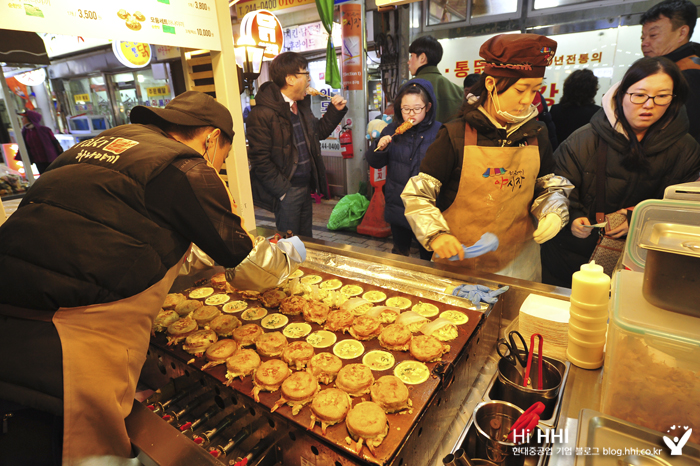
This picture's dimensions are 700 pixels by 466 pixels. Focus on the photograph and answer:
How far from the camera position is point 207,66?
3.23 meters

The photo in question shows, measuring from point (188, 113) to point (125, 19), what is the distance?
127cm

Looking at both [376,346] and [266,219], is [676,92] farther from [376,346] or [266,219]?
[266,219]

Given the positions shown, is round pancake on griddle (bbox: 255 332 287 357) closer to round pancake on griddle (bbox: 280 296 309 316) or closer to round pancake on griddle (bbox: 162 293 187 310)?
round pancake on griddle (bbox: 280 296 309 316)

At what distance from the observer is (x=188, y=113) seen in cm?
160

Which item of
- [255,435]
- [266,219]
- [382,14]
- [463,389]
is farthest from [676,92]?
[266,219]

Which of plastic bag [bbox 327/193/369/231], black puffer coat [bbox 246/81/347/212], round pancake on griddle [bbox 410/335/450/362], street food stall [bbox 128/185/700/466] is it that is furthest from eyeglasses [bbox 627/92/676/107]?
plastic bag [bbox 327/193/369/231]

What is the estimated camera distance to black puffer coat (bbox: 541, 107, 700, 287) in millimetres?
2525

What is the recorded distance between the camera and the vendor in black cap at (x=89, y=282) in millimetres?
1183

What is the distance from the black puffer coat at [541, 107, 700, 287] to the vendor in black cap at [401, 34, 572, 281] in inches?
19.8

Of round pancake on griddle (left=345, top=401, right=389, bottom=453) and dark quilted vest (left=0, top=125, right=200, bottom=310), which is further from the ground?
dark quilted vest (left=0, top=125, right=200, bottom=310)

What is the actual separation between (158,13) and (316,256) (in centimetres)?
195

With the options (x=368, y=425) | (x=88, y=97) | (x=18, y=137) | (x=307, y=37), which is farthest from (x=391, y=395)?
(x=88, y=97)

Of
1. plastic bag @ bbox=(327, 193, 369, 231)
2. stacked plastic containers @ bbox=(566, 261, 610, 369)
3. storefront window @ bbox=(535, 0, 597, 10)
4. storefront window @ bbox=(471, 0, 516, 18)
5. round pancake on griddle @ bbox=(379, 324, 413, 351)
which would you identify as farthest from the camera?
plastic bag @ bbox=(327, 193, 369, 231)

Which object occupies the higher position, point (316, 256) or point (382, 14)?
point (382, 14)
